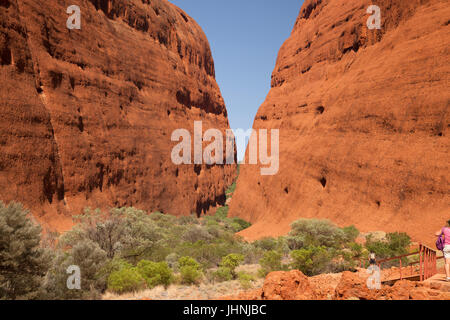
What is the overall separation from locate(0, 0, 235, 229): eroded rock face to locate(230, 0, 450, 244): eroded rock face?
32.8ft

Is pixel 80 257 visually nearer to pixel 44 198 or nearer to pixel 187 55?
pixel 44 198

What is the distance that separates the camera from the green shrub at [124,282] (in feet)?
23.9

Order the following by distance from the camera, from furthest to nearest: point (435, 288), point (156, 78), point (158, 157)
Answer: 1. point (156, 78)
2. point (158, 157)
3. point (435, 288)

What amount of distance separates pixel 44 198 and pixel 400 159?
1830 centimetres

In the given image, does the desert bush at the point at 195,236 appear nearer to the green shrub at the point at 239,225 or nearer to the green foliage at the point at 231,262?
the green foliage at the point at 231,262

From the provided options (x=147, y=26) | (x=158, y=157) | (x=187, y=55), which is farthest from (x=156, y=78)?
(x=187, y=55)

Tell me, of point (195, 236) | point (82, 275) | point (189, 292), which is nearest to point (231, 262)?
point (189, 292)

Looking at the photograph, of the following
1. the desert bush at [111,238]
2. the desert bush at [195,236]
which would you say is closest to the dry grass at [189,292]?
the desert bush at [111,238]

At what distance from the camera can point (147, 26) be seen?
1169 inches

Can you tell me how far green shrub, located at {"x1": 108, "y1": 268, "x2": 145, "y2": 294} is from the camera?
7.29 metres

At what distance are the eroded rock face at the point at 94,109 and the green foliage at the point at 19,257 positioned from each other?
27.6 ft

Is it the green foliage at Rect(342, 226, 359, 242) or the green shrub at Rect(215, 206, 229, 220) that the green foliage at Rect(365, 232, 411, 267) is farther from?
the green shrub at Rect(215, 206, 229, 220)

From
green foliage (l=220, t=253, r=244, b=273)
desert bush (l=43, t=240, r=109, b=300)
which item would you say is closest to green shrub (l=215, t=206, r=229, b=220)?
green foliage (l=220, t=253, r=244, b=273)
